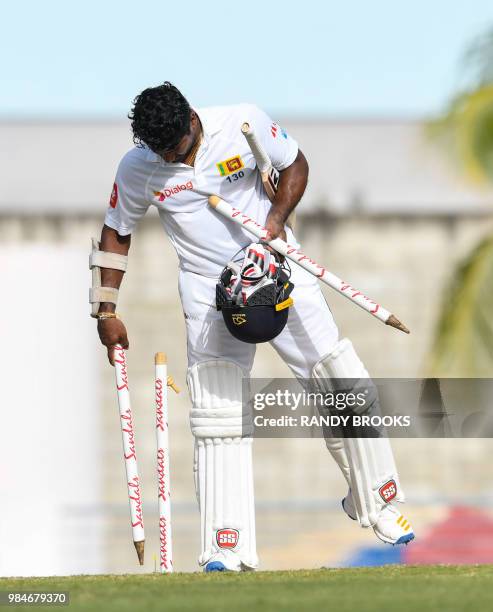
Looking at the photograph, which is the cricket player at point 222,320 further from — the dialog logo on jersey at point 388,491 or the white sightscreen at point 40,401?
the white sightscreen at point 40,401

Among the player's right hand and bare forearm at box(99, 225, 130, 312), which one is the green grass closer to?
the player's right hand

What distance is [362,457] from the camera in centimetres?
755

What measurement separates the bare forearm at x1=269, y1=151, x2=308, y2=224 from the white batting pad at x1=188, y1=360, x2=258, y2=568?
0.70m

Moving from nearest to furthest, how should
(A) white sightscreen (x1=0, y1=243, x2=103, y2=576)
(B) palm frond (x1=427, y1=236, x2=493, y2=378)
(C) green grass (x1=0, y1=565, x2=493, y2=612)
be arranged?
1. (C) green grass (x1=0, y1=565, x2=493, y2=612)
2. (A) white sightscreen (x1=0, y1=243, x2=103, y2=576)
3. (B) palm frond (x1=427, y1=236, x2=493, y2=378)

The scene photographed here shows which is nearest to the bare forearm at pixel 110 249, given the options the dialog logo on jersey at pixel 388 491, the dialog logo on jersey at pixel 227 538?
the dialog logo on jersey at pixel 227 538

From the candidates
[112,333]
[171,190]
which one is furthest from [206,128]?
[112,333]

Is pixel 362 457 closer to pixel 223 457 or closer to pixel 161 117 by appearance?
pixel 223 457

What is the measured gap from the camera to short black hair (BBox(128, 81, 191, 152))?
7070 mm

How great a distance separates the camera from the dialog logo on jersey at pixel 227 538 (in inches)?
296

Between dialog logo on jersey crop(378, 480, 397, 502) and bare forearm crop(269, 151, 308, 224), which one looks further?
dialog logo on jersey crop(378, 480, 397, 502)

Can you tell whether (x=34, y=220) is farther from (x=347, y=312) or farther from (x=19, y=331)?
(x=19, y=331)

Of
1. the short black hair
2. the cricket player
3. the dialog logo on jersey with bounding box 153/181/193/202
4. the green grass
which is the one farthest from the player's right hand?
the green grass

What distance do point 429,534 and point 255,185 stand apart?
900 cm

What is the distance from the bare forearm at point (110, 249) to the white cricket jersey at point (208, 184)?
0.57 ft
